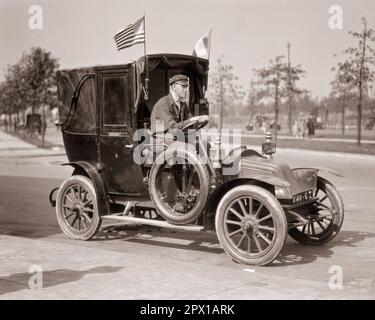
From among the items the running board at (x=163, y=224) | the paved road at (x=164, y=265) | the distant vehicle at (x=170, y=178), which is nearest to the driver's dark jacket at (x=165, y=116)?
the distant vehicle at (x=170, y=178)

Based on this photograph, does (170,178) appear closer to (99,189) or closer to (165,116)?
(165,116)

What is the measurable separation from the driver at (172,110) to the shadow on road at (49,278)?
1.93 meters

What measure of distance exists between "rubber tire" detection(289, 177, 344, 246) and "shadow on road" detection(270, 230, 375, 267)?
84 millimetres

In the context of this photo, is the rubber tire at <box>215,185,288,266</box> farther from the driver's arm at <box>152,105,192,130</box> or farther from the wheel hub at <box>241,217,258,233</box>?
the driver's arm at <box>152,105,192,130</box>

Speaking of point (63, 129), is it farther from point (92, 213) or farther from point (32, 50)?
point (32, 50)

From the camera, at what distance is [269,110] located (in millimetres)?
112000

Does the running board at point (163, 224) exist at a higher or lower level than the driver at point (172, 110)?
lower

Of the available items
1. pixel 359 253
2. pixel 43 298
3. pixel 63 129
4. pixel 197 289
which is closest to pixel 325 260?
pixel 359 253

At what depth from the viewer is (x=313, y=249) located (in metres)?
7.88

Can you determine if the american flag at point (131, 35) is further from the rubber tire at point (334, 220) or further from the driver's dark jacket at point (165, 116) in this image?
the rubber tire at point (334, 220)

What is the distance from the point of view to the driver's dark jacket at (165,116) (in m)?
7.56

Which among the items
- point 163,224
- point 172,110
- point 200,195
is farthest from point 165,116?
point 163,224

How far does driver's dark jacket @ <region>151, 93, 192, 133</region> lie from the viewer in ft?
24.8
